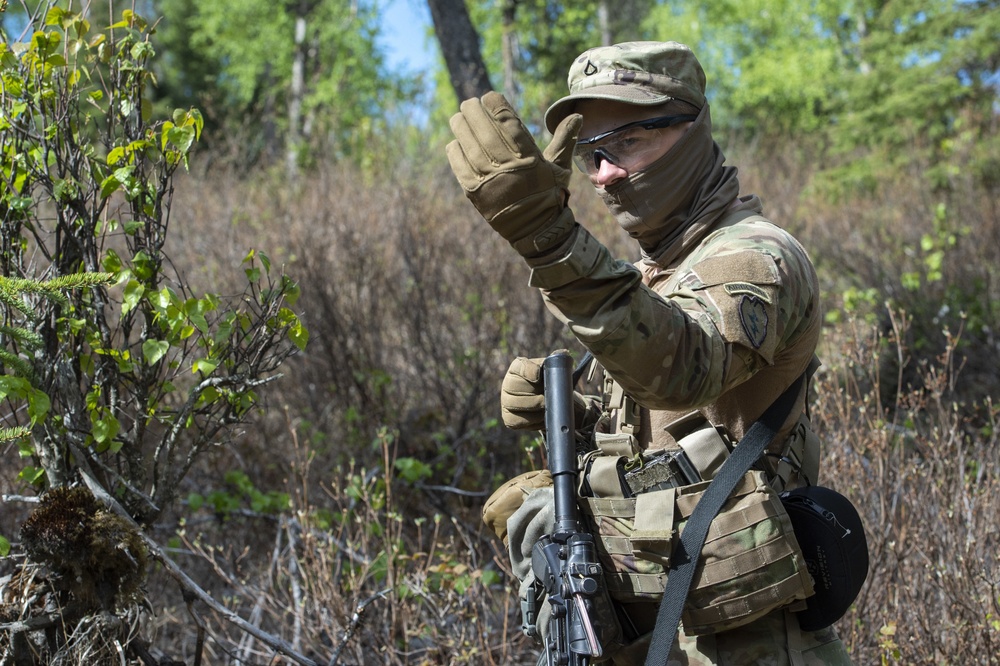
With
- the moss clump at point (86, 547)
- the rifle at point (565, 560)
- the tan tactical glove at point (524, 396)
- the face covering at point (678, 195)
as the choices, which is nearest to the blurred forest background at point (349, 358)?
the moss clump at point (86, 547)

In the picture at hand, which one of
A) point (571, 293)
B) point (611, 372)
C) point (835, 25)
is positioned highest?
point (571, 293)

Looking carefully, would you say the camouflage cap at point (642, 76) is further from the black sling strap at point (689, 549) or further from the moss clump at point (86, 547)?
the moss clump at point (86, 547)

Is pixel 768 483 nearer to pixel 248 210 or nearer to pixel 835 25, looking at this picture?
pixel 248 210

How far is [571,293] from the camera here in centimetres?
149

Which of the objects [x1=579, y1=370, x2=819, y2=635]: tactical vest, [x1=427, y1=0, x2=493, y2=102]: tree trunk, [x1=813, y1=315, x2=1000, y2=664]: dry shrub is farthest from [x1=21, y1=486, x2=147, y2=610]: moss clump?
[x1=427, y1=0, x2=493, y2=102]: tree trunk

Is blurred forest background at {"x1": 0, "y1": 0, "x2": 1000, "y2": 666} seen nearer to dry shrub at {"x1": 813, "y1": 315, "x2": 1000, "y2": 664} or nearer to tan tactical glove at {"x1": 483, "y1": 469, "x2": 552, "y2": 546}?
dry shrub at {"x1": 813, "y1": 315, "x2": 1000, "y2": 664}

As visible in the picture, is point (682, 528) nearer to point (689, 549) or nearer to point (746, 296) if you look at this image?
point (689, 549)

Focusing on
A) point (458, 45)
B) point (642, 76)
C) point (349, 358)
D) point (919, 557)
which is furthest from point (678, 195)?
point (458, 45)

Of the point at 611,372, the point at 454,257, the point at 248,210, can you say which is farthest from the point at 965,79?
the point at 611,372

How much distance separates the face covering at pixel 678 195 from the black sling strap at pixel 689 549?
20.3 inches

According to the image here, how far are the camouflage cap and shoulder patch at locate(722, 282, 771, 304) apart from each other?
1.82 feet

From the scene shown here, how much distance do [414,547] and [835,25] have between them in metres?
27.4

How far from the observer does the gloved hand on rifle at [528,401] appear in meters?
2.19

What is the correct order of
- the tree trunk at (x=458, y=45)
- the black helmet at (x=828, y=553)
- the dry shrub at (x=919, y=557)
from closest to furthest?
the black helmet at (x=828, y=553) → the dry shrub at (x=919, y=557) → the tree trunk at (x=458, y=45)
